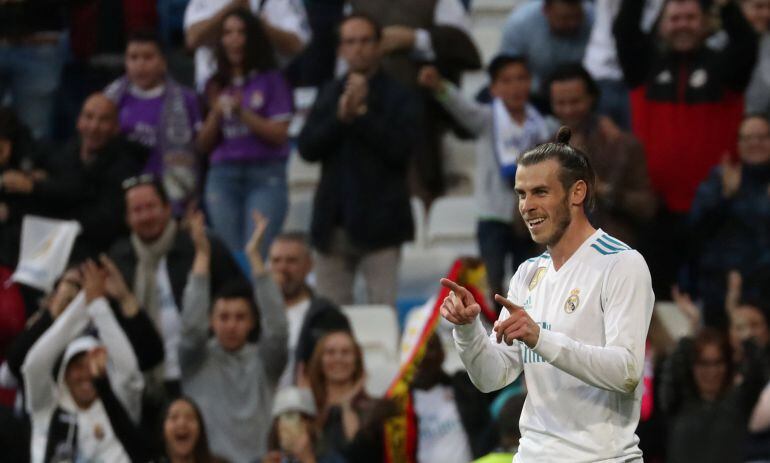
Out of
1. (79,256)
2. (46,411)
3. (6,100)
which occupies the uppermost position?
(6,100)

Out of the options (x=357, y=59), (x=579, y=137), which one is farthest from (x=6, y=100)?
(x=579, y=137)

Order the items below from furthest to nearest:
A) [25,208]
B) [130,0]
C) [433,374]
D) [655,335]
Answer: [130,0] → [25,208] → [655,335] → [433,374]

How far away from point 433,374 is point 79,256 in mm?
2213

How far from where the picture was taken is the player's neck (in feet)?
16.6

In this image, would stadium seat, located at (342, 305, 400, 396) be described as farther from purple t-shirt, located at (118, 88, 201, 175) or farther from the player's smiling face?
the player's smiling face

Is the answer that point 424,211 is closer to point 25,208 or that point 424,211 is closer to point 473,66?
point 473,66

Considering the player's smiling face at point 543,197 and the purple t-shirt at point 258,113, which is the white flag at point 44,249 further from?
the player's smiling face at point 543,197

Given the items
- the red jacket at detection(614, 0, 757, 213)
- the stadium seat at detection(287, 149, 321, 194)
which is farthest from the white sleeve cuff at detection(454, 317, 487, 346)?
the stadium seat at detection(287, 149, 321, 194)

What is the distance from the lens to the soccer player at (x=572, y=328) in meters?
4.84

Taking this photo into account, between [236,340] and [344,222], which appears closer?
[236,340]

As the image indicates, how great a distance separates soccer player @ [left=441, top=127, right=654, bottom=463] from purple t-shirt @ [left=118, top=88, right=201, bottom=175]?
5987mm

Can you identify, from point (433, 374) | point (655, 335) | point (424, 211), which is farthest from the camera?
point (424, 211)

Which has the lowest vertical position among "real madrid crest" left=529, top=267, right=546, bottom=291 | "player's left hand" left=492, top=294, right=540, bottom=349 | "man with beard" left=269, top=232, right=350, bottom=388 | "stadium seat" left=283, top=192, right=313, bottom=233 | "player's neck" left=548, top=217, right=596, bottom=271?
"man with beard" left=269, top=232, right=350, bottom=388

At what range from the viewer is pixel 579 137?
9.70 meters
